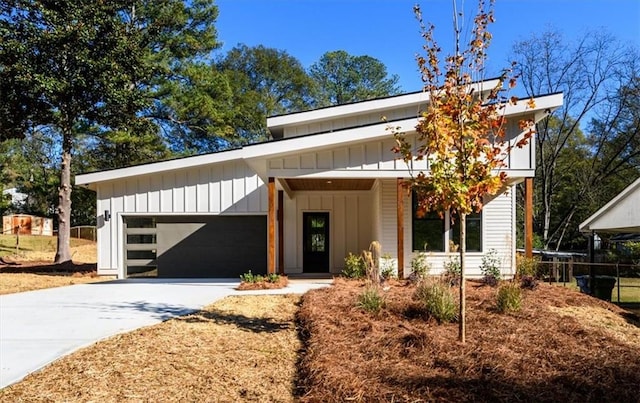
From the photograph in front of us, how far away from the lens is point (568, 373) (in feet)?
12.9

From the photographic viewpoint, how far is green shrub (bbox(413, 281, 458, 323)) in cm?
575

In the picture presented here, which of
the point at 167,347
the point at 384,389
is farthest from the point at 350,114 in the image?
the point at 384,389

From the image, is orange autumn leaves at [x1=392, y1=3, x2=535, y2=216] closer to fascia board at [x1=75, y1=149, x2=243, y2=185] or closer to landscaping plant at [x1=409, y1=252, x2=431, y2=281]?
landscaping plant at [x1=409, y1=252, x2=431, y2=281]

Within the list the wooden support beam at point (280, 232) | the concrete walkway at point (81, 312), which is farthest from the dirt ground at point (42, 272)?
the wooden support beam at point (280, 232)

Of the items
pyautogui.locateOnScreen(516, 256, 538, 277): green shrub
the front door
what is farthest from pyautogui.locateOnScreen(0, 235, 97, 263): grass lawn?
pyautogui.locateOnScreen(516, 256, 538, 277): green shrub

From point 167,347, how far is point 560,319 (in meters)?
5.01

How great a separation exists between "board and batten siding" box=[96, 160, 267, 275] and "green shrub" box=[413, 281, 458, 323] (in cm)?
786

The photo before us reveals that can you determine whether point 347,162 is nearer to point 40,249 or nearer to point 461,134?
point 461,134

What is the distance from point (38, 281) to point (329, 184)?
26.7ft

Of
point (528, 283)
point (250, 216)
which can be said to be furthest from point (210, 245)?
point (528, 283)

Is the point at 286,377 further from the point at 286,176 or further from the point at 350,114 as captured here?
the point at 350,114

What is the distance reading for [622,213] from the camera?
34.7 feet

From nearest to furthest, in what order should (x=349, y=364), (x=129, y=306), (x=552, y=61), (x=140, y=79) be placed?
(x=349, y=364) → (x=129, y=306) → (x=140, y=79) → (x=552, y=61)

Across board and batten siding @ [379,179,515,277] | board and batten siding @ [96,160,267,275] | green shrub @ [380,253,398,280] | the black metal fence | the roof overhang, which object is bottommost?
the black metal fence
